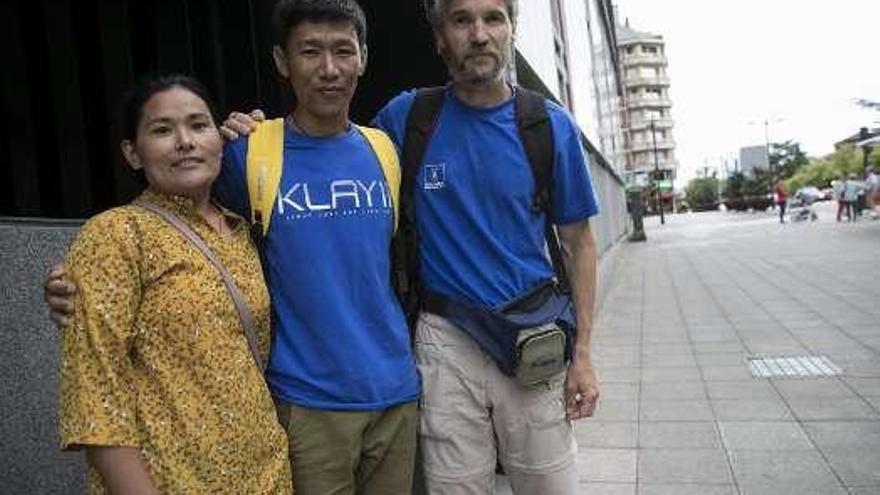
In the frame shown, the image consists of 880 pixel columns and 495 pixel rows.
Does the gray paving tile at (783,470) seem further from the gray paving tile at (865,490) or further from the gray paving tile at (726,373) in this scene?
the gray paving tile at (726,373)

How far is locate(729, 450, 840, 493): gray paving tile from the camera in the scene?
4.02 meters

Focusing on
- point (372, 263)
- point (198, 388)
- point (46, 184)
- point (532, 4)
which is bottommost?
point (198, 388)

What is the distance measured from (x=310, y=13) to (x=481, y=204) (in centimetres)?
78

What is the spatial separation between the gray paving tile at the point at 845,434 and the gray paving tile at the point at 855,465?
0.29 ft

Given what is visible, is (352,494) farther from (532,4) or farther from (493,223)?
(532,4)

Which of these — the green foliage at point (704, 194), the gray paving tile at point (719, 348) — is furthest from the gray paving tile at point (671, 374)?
the green foliage at point (704, 194)

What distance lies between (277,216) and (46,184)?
1910 millimetres

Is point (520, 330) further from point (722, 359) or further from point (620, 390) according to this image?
point (722, 359)

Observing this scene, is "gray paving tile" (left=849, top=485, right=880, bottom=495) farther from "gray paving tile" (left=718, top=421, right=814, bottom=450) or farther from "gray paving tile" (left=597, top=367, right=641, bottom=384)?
"gray paving tile" (left=597, top=367, right=641, bottom=384)

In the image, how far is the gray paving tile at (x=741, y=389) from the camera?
19.0ft

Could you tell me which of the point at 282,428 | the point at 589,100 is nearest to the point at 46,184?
the point at 282,428

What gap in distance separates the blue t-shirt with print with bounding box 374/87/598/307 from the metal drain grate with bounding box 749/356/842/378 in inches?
183

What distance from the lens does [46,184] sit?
11.5ft

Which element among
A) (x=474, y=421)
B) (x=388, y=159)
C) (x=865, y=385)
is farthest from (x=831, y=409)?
(x=388, y=159)
